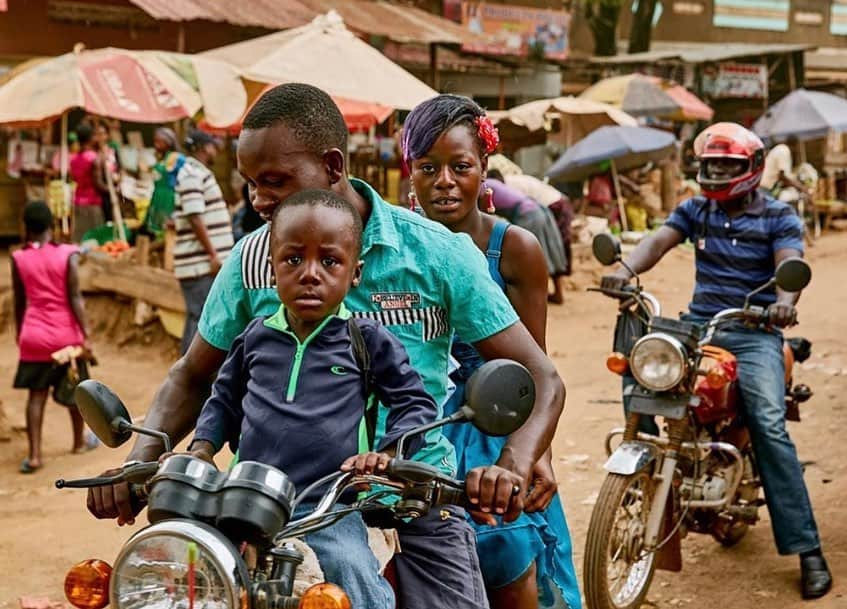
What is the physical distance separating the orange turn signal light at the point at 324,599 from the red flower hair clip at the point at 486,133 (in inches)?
82.6

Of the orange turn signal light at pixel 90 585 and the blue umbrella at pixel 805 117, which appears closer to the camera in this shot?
the orange turn signal light at pixel 90 585

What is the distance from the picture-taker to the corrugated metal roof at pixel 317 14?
46.9 feet

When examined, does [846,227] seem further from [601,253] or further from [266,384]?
[266,384]

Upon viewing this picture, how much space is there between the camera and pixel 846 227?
21891 millimetres

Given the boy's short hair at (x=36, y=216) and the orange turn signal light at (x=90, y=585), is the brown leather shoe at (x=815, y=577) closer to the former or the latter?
the orange turn signal light at (x=90, y=585)

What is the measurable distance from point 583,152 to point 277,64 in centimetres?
718

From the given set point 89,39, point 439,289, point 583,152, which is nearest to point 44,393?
point 439,289

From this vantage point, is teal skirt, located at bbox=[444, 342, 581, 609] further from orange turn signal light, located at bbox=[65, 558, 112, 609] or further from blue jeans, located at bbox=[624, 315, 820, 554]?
blue jeans, located at bbox=[624, 315, 820, 554]

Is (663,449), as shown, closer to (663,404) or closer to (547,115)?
(663,404)

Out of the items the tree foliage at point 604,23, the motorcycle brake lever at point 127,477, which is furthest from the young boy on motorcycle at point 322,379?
the tree foliage at point 604,23

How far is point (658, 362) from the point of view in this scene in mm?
4746

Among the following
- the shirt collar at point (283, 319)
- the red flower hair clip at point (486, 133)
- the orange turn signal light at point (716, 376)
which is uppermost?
the red flower hair clip at point (486, 133)

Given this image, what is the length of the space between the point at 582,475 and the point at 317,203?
5023 millimetres

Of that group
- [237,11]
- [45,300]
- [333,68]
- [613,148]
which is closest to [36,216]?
[45,300]
